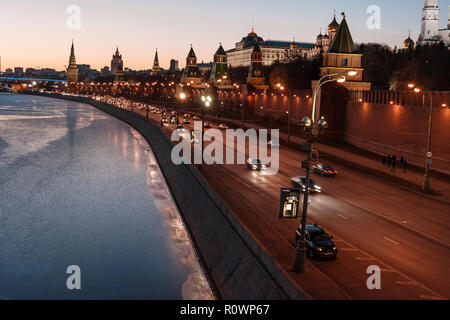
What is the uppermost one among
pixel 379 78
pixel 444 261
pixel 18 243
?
pixel 379 78

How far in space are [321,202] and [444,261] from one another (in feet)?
33.7

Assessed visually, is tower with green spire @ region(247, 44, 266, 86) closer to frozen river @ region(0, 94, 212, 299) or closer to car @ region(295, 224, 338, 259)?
frozen river @ region(0, 94, 212, 299)

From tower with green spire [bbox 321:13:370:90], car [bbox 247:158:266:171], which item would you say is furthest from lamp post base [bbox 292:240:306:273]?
tower with green spire [bbox 321:13:370:90]

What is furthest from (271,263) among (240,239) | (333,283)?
(240,239)

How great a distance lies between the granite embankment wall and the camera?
52.4 feet

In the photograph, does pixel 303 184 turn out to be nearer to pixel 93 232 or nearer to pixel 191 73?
pixel 93 232

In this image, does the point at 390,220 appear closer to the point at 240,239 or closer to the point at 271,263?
the point at 240,239

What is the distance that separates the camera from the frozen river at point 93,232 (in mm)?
22031

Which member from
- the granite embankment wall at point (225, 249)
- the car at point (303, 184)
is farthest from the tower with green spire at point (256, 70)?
the car at point (303, 184)

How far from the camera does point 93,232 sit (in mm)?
30094

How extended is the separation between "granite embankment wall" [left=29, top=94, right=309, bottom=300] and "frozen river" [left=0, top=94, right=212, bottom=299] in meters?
0.86

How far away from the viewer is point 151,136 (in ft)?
248

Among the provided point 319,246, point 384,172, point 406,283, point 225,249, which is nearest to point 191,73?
point 384,172
